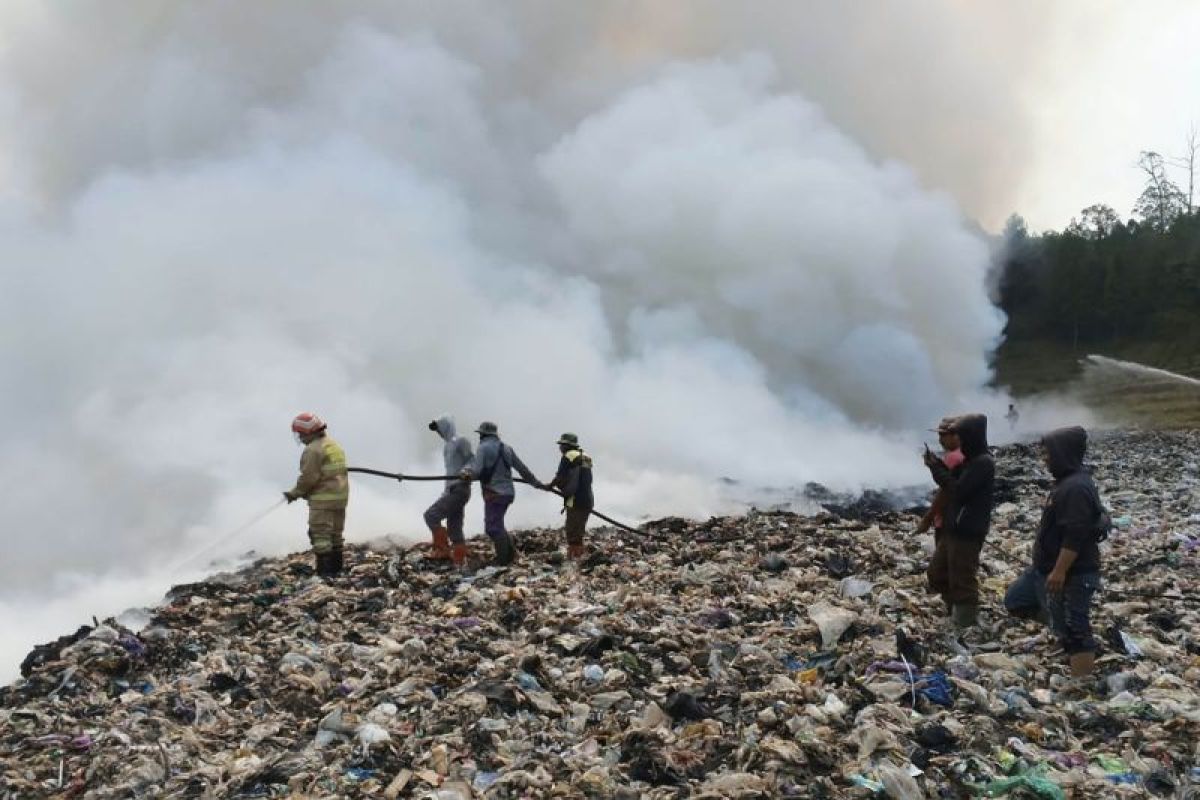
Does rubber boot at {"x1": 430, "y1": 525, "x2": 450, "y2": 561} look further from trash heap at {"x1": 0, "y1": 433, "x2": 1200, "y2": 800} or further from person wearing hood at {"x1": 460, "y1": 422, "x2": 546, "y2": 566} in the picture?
trash heap at {"x1": 0, "y1": 433, "x2": 1200, "y2": 800}

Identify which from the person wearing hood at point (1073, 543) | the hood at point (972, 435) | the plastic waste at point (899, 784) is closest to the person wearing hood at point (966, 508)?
the hood at point (972, 435)

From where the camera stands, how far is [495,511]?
34.6 ft

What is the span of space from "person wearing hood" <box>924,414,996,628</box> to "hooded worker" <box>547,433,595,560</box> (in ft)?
14.8

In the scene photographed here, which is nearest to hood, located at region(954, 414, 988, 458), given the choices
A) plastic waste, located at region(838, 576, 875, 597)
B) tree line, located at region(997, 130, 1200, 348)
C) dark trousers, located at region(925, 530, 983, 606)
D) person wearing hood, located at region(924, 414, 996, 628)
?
person wearing hood, located at region(924, 414, 996, 628)

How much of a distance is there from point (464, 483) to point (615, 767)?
5765 mm

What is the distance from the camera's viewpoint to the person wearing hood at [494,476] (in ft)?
34.3

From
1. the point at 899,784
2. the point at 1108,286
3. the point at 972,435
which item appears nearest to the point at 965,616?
the point at 972,435

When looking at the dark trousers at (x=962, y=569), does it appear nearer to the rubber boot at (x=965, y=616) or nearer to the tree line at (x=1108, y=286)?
the rubber boot at (x=965, y=616)

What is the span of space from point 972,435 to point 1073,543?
4.14ft

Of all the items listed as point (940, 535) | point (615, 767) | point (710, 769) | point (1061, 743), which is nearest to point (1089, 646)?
point (1061, 743)

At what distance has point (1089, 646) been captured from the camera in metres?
6.23

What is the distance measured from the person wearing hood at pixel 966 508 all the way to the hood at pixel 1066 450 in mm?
685

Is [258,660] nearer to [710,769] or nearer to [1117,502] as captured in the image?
[710,769]

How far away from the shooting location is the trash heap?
5043mm
